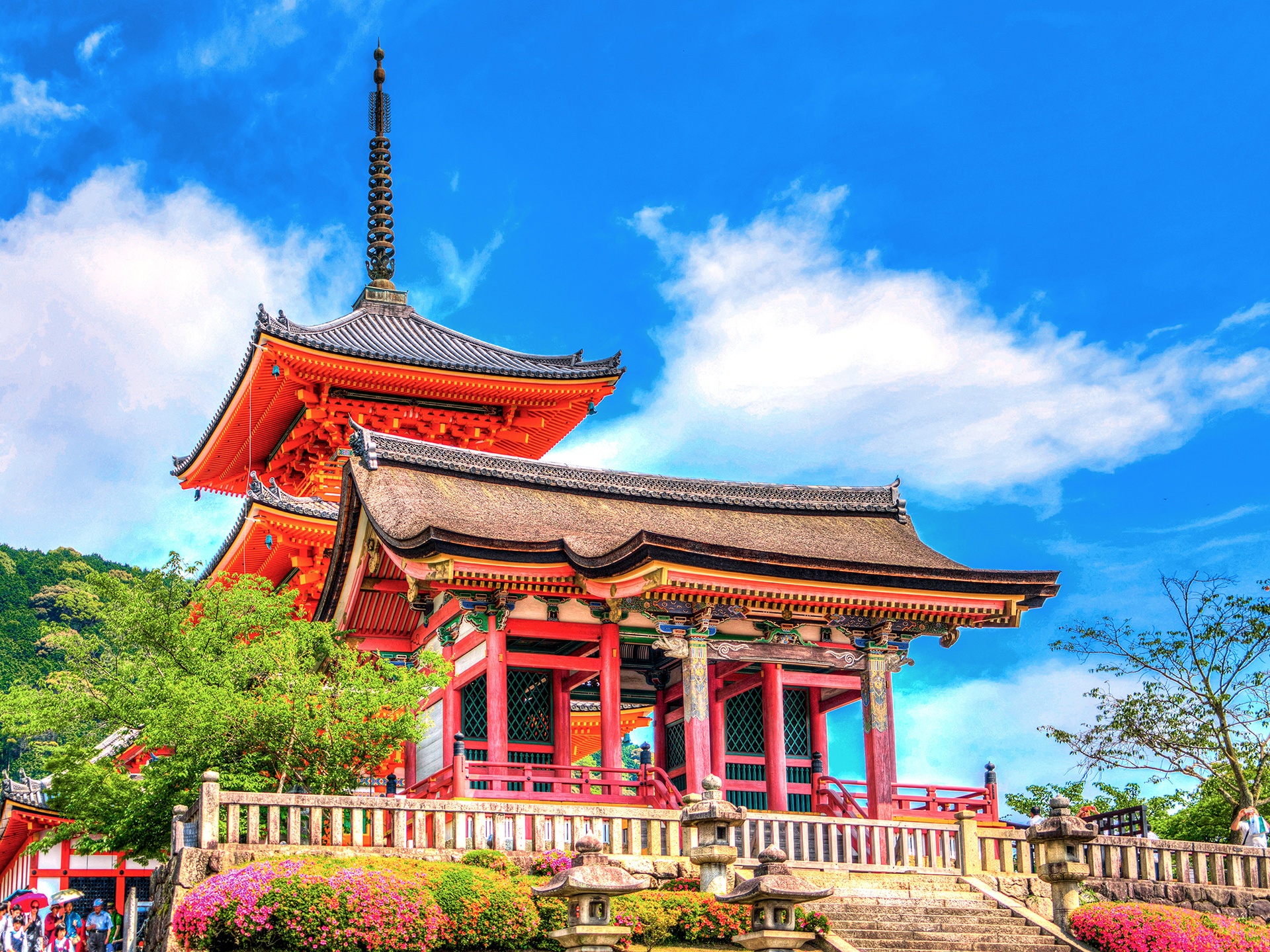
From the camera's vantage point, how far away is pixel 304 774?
779 inches

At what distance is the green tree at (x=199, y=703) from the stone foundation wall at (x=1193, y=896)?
10.4 m

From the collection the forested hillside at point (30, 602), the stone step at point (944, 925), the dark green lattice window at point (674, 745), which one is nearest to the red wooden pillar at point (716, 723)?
the dark green lattice window at point (674, 745)

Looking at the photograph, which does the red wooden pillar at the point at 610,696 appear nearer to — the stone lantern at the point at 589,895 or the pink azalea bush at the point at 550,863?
the pink azalea bush at the point at 550,863

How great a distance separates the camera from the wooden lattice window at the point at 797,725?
25.0 metres

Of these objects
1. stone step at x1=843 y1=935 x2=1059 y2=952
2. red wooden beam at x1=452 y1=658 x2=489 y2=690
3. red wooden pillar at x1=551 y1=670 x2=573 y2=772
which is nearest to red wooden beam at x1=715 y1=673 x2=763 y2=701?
red wooden pillar at x1=551 y1=670 x2=573 y2=772

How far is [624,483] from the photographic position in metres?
28.3

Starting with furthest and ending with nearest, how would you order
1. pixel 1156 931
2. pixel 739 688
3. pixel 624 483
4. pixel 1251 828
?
pixel 624 483 < pixel 739 688 < pixel 1251 828 < pixel 1156 931

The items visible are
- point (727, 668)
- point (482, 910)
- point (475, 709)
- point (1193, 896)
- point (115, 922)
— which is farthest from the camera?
point (115, 922)

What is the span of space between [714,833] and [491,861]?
2.94 m

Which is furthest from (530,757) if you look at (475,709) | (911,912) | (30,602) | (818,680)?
(30,602)

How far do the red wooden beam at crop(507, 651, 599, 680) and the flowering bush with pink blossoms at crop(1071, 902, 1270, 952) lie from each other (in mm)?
8388

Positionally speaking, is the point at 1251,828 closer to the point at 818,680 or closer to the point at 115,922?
the point at 818,680

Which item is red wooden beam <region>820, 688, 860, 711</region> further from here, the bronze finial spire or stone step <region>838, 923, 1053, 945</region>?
the bronze finial spire

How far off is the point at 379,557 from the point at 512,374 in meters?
12.7
